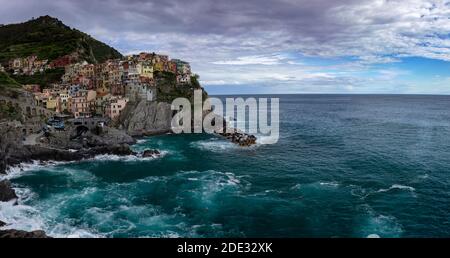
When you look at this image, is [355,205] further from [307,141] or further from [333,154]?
[307,141]

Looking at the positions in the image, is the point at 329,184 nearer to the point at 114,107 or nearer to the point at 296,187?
the point at 296,187

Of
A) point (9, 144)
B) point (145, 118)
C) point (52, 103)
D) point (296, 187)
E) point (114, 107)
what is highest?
point (52, 103)

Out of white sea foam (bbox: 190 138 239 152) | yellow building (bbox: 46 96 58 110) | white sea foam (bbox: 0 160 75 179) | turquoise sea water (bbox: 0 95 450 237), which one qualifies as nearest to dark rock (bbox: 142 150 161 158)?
turquoise sea water (bbox: 0 95 450 237)

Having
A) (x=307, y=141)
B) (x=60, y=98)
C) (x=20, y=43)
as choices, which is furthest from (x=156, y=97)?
(x=20, y=43)

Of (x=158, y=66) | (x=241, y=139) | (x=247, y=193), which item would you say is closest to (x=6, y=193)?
(x=247, y=193)

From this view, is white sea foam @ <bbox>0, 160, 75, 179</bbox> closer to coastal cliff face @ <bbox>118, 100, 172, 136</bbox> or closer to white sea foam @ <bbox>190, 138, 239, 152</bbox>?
white sea foam @ <bbox>190, 138, 239, 152</bbox>

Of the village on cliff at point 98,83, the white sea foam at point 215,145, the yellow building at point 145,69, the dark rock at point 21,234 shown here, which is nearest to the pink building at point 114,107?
the village on cliff at point 98,83
